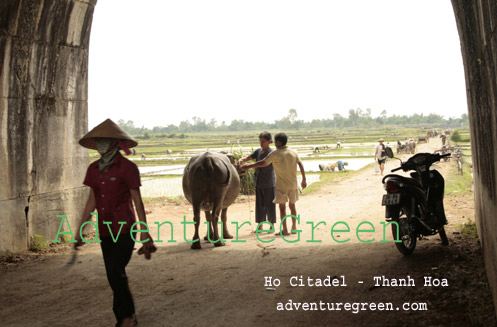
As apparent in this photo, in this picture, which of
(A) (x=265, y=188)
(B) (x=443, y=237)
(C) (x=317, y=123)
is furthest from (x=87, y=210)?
(C) (x=317, y=123)

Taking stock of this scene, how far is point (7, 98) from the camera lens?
723 centimetres

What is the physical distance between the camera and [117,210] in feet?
14.3

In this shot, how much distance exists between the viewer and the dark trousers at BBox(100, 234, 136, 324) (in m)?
4.30

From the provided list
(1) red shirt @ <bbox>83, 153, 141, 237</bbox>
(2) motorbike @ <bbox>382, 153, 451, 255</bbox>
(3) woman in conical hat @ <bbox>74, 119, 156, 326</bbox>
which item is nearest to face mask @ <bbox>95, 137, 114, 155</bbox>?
(3) woman in conical hat @ <bbox>74, 119, 156, 326</bbox>

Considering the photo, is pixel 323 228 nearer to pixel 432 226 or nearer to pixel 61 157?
pixel 432 226

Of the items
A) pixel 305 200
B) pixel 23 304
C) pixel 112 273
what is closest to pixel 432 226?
pixel 112 273

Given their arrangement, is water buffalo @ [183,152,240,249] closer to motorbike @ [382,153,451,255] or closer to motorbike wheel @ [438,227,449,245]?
motorbike @ [382,153,451,255]

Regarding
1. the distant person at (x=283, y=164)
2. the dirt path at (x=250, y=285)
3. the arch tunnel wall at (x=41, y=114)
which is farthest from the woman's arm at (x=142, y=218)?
the distant person at (x=283, y=164)

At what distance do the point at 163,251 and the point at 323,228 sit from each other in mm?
2892

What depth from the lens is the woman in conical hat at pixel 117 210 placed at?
14.2 feet

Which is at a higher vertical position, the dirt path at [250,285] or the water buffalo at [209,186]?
the water buffalo at [209,186]

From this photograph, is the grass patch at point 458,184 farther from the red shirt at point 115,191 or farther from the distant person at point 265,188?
the red shirt at point 115,191

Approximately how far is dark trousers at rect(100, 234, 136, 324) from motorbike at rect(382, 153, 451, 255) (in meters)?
3.10

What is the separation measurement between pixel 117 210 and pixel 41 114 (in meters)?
4.17
